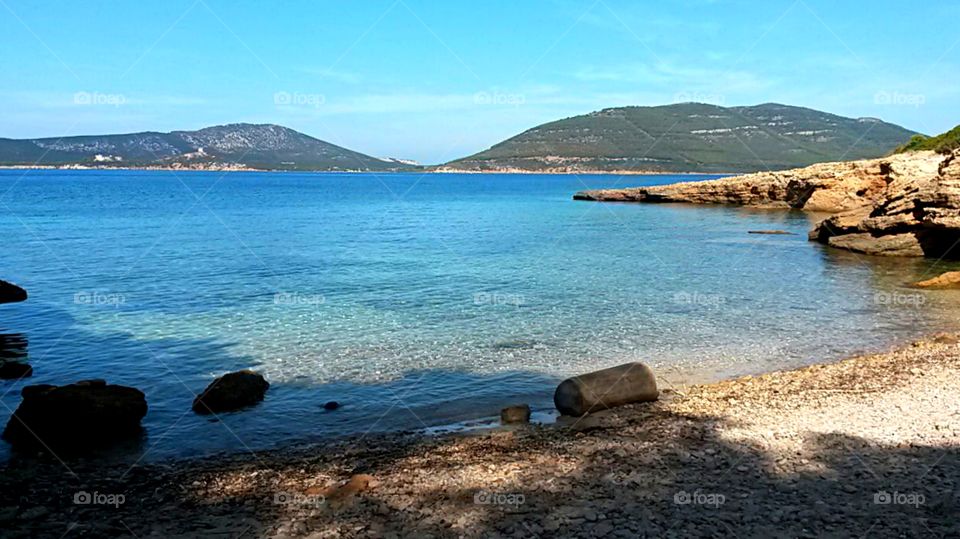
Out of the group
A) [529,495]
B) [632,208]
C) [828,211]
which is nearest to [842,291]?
[529,495]

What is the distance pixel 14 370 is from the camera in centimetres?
1638

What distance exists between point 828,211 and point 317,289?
208 feet

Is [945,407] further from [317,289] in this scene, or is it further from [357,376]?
[317,289]

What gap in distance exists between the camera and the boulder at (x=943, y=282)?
90.2ft

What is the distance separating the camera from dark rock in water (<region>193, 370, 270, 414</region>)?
13.7 m

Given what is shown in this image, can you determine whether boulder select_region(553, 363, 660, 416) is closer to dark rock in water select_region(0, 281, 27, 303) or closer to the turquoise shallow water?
the turquoise shallow water

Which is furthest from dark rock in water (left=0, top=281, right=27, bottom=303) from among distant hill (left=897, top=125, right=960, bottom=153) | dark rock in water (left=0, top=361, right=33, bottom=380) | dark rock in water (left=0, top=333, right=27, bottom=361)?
distant hill (left=897, top=125, right=960, bottom=153)

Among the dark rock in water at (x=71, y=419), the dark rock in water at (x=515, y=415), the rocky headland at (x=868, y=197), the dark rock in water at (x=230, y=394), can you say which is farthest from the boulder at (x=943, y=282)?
the dark rock in water at (x=71, y=419)

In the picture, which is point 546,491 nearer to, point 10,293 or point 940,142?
point 10,293

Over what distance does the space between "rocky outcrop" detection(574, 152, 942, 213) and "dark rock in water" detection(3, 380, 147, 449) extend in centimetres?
5413

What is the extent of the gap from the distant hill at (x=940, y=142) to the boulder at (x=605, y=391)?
56.8 metres

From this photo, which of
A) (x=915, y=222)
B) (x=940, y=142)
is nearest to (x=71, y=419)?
(x=915, y=222)

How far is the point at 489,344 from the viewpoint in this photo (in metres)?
18.8

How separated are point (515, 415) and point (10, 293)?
20.0m
